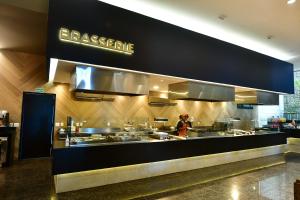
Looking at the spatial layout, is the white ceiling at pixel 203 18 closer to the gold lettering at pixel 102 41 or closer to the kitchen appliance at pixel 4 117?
the gold lettering at pixel 102 41

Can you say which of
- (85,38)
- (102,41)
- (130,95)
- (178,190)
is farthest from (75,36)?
(178,190)

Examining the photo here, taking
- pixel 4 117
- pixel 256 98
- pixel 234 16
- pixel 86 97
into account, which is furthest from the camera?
pixel 256 98

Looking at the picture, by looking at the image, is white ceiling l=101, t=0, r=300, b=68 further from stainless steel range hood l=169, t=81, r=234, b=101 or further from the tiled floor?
the tiled floor

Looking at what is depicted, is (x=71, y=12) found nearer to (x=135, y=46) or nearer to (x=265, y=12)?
(x=135, y=46)

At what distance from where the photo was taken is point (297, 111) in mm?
11102

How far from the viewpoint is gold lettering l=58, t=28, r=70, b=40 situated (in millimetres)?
3045

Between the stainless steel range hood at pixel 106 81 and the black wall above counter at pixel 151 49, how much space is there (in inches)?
10.1

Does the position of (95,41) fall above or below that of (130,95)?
above

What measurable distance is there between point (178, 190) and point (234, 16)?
396 centimetres

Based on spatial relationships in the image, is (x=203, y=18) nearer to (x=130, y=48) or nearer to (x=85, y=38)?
(x=130, y=48)

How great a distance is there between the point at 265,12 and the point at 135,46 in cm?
303

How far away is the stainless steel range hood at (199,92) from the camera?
5.08 meters

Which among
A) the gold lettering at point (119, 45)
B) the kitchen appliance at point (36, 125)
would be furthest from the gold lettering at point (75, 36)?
the kitchen appliance at point (36, 125)

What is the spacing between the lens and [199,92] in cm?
526
